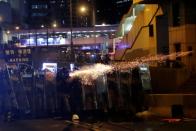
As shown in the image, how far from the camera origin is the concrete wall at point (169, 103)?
89.0ft

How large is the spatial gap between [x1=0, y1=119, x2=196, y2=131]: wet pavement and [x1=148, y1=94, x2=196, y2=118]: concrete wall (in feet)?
7.03

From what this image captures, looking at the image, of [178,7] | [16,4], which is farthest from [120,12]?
[178,7]

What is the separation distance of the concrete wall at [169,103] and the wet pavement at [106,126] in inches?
84.4

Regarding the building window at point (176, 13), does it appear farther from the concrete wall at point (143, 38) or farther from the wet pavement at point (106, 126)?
the wet pavement at point (106, 126)

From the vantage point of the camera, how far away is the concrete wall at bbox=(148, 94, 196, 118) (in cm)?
2713

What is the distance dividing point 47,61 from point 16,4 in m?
116

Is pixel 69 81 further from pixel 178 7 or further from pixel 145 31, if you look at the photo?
pixel 145 31

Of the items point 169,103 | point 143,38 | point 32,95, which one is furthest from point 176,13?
point 32,95

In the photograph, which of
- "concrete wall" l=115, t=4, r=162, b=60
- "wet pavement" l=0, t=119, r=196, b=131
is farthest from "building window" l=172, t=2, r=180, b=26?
"wet pavement" l=0, t=119, r=196, b=131

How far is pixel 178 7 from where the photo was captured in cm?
4134

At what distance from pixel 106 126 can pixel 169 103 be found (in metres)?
5.94

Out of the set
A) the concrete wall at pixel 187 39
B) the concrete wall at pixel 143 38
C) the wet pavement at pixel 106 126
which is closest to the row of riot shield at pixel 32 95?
the wet pavement at pixel 106 126

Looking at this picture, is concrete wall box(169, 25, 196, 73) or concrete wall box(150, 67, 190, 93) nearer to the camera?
concrete wall box(150, 67, 190, 93)

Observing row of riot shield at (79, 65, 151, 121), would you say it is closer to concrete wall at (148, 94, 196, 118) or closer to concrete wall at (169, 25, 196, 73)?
concrete wall at (148, 94, 196, 118)
